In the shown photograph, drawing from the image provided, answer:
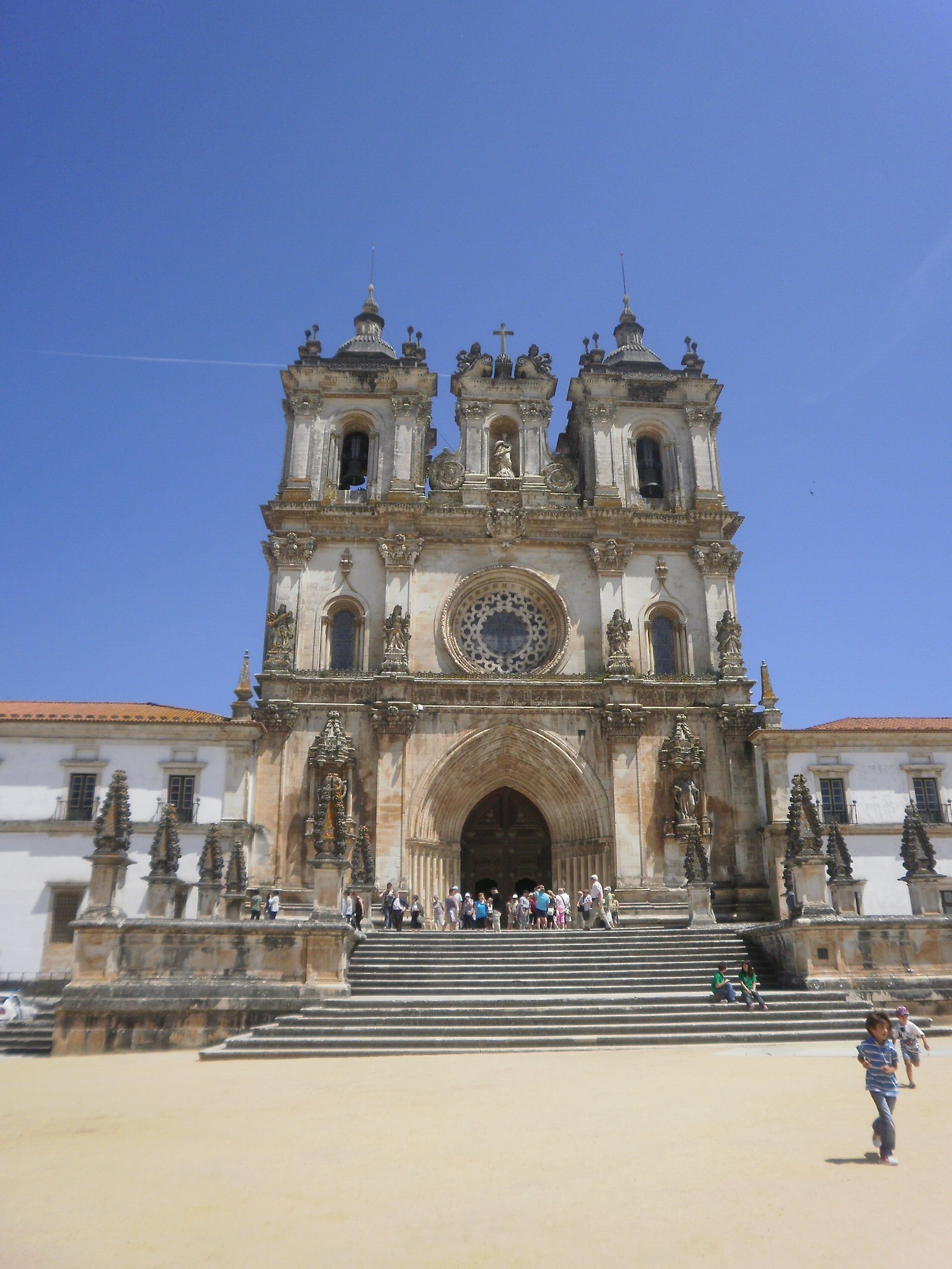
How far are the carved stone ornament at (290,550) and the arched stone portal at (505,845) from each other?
405 inches

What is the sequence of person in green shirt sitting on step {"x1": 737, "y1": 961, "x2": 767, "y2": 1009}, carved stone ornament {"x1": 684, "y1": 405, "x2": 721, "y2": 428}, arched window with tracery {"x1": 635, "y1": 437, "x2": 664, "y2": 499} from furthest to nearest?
arched window with tracery {"x1": 635, "y1": 437, "x2": 664, "y2": 499}, carved stone ornament {"x1": 684, "y1": 405, "x2": 721, "y2": 428}, person in green shirt sitting on step {"x1": 737, "y1": 961, "x2": 767, "y2": 1009}

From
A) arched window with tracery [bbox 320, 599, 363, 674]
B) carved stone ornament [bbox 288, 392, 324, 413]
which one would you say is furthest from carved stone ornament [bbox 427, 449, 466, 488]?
arched window with tracery [bbox 320, 599, 363, 674]

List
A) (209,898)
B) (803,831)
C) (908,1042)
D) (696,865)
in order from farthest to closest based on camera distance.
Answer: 1. (696,865)
2. (209,898)
3. (803,831)
4. (908,1042)

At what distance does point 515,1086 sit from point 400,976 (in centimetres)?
788

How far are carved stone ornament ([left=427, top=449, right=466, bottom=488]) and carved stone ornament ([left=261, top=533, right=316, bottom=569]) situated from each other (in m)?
5.15

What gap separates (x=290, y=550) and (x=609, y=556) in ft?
36.1

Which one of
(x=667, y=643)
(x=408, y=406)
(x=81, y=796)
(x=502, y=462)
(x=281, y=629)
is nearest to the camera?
(x=81, y=796)

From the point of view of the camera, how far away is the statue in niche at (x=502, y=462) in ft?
109

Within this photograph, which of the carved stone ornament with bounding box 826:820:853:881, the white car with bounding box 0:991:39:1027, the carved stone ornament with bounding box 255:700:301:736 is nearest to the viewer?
the white car with bounding box 0:991:39:1027

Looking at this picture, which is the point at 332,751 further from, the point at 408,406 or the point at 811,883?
the point at 811,883

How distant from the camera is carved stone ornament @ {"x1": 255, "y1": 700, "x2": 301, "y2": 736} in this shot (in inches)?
1119

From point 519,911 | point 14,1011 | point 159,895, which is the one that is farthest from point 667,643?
point 14,1011

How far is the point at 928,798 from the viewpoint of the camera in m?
26.8

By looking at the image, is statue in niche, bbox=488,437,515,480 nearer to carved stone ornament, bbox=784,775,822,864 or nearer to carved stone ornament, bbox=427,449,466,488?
carved stone ornament, bbox=427,449,466,488
